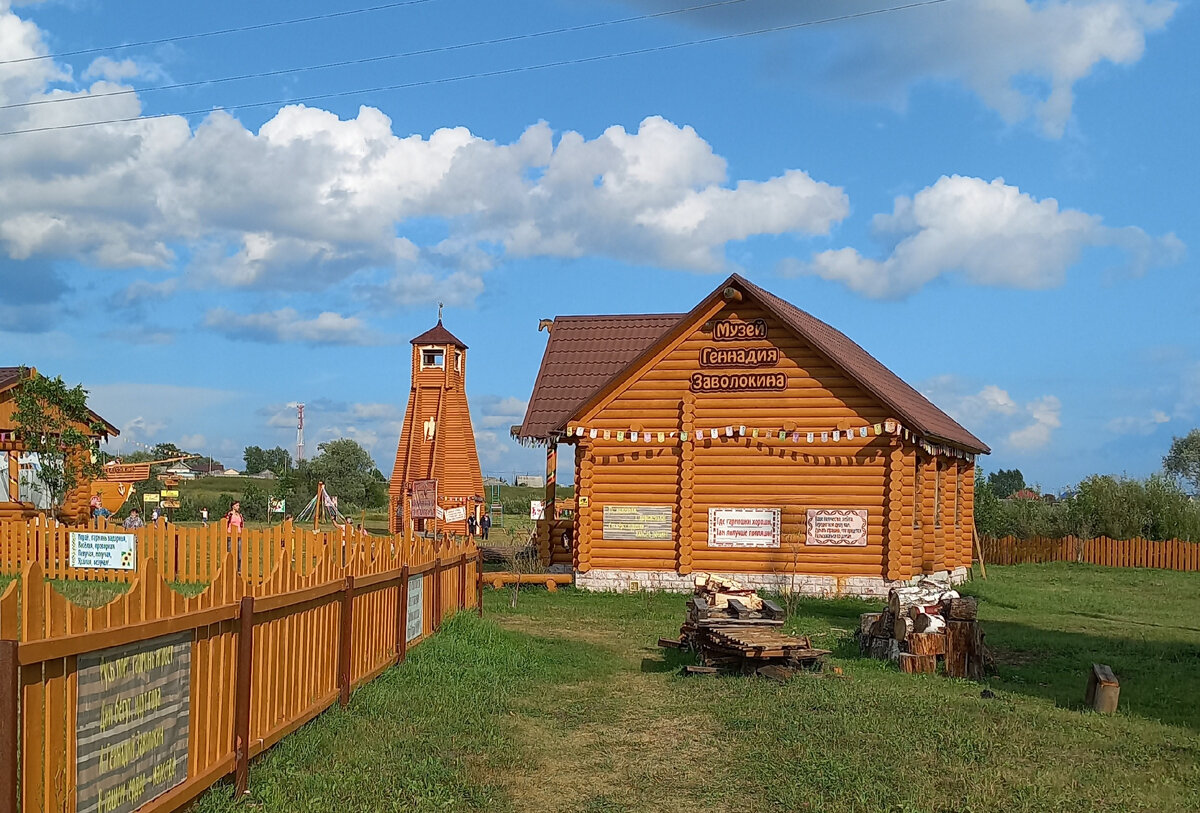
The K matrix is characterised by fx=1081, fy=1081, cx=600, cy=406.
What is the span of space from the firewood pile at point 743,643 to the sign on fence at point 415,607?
3191 millimetres

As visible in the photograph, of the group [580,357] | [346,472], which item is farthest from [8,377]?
[346,472]

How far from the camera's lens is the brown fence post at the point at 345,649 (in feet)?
29.9

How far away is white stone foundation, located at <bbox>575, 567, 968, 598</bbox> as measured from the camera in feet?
70.8

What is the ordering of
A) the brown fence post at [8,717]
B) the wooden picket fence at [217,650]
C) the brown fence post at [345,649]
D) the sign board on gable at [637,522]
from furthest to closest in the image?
the sign board on gable at [637,522]
the brown fence post at [345,649]
the wooden picket fence at [217,650]
the brown fence post at [8,717]

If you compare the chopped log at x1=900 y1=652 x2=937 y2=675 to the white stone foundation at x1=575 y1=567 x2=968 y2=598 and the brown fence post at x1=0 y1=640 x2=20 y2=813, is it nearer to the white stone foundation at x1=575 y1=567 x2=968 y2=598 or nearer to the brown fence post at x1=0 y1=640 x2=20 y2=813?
the white stone foundation at x1=575 y1=567 x2=968 y2=598

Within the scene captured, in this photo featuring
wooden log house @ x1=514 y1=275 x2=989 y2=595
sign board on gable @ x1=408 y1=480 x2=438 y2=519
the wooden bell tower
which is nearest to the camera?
wooden log house @ x1=514 y1=275 x2=989 y2=595

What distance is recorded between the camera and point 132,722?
17.7 feet

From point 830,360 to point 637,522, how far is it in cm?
525

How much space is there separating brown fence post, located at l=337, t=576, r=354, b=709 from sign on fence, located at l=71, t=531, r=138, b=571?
1259cm

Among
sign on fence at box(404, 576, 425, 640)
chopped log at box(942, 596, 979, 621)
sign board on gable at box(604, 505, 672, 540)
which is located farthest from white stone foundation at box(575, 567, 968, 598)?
sign on fence at box(404, 576, 425, 640)

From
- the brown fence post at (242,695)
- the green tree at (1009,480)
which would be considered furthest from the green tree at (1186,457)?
the brown fence post at (242,695)

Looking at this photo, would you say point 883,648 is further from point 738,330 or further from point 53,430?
point 53,430

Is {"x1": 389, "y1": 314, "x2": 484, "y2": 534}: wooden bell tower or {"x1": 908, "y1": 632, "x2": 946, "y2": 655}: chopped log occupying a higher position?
{"x1": 389, "y1": 314, "x2": 484, "y2": 534}: wooden bell tower

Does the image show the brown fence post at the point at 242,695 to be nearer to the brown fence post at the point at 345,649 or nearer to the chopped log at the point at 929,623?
the brown fence post at the point at 345,649
